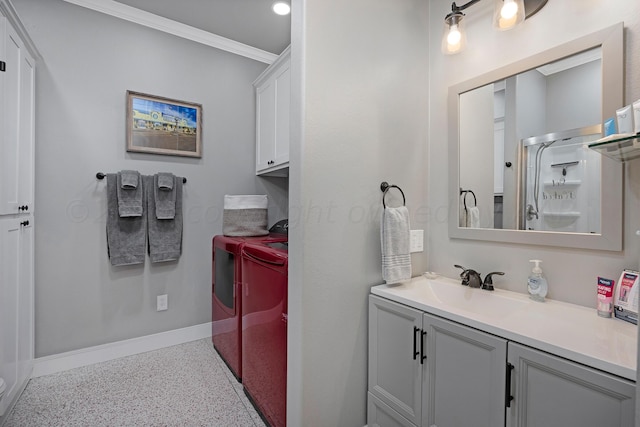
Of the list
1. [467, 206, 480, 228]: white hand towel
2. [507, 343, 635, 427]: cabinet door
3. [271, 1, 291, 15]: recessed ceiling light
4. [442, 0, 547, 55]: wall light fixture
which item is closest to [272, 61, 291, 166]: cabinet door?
[271, 1, 291, 15]: recessed ceiling light

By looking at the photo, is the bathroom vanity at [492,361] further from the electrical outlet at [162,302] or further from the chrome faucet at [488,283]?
the electrical outlet at [162,302]

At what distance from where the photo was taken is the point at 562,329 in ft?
3.13

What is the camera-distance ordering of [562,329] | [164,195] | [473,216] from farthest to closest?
[164,195], [473,216], [562,329]

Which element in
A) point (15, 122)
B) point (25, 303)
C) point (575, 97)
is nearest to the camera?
point (575, 97)

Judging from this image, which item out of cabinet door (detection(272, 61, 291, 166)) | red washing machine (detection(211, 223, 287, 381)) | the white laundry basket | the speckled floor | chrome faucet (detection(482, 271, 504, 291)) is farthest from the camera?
the white laundry basket

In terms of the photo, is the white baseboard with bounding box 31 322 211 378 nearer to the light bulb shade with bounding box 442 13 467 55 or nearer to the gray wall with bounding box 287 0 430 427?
the gray wall with bounding box 287 0 430 427

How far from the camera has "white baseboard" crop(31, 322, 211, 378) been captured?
204cm

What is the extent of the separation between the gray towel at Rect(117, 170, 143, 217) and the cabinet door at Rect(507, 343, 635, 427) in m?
2.45

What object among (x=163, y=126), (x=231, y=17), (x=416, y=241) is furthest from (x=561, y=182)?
(x=163, y=126)

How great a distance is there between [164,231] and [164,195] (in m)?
0.30

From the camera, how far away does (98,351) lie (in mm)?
2197

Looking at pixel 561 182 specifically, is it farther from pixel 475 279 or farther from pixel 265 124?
pixel 265 124

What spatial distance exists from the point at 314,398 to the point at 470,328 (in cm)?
76

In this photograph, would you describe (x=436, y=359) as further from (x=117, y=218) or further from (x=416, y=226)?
(x=117, y=218)
